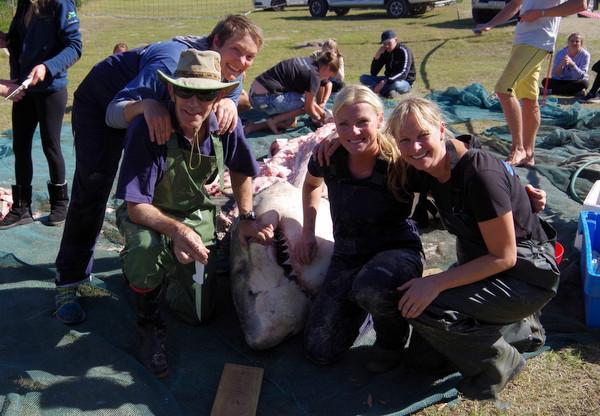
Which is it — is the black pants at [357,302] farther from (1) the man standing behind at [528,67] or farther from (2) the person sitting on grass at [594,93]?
(2) the person sitting on grass at [594,93]

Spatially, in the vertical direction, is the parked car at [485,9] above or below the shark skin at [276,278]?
above

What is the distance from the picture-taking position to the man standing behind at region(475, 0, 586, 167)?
17.2 ft

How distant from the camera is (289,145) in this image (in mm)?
5473

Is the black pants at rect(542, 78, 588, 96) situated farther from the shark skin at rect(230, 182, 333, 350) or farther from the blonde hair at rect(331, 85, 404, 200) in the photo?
the blonde hair at rect(331, 85, 404, 200)

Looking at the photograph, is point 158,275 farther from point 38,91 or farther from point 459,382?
point 38,91

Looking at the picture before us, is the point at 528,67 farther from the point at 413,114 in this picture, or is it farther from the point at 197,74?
the point at 197,74

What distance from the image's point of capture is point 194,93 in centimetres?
271

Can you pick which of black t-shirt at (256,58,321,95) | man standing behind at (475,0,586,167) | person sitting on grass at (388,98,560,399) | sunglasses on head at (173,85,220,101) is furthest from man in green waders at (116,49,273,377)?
black t-shirt at (256,58,321,95)

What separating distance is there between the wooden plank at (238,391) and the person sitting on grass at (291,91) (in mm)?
4352

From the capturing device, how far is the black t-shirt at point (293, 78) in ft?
23.5

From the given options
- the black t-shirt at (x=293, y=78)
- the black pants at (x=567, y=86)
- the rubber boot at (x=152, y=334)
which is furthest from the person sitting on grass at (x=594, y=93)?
the rubber boot at (x=152, y=334)

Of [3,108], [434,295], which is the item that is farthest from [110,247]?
[3,108]

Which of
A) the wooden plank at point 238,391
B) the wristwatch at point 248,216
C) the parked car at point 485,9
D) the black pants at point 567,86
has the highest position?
the parked car at point 485,9

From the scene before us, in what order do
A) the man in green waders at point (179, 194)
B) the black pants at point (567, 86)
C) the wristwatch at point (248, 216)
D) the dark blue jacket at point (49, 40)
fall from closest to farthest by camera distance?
the man in green waders at point (179, 194) → the wristwatch at point (248, 216) → the dark blue jacket at point (49, 40) → the black pants at point (567, 86)
